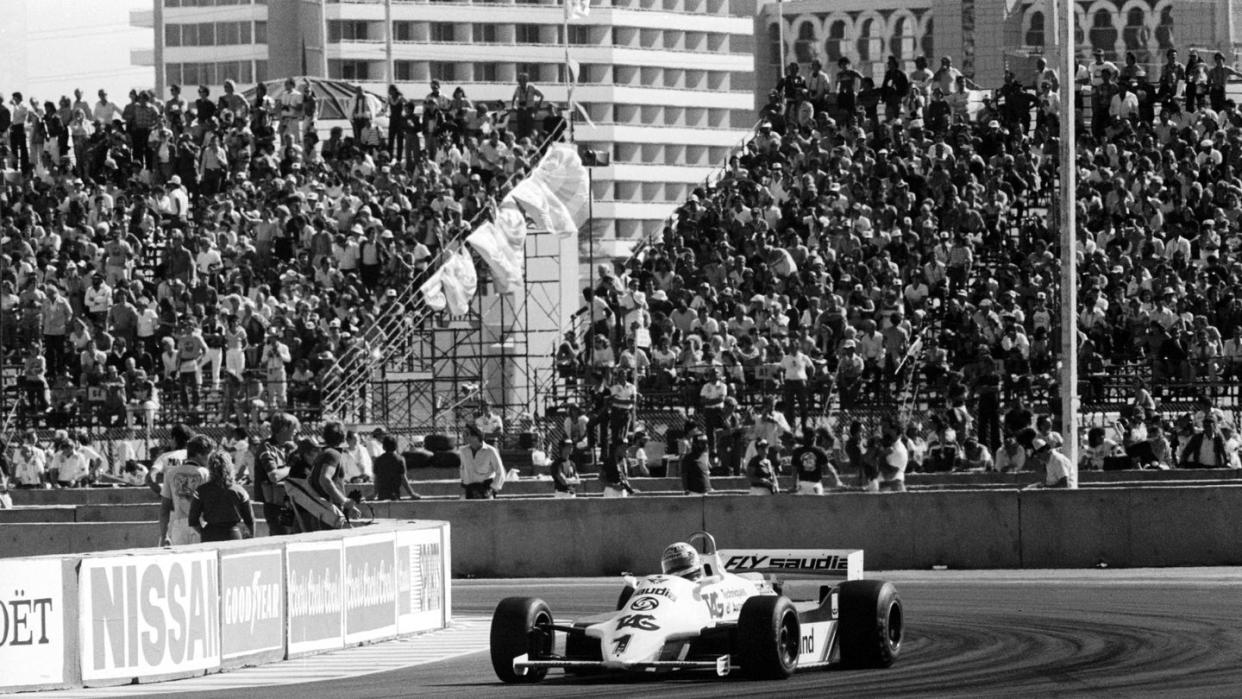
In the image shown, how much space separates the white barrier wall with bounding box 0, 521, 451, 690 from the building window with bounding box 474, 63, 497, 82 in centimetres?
10531

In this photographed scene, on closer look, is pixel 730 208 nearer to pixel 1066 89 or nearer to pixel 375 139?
pixel 375 139

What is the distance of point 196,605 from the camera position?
17.1 metres

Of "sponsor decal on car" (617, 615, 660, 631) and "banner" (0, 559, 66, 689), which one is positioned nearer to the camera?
"sponsor decal on car" (617, 615, 660, 631)

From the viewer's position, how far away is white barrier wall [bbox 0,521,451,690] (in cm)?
1617

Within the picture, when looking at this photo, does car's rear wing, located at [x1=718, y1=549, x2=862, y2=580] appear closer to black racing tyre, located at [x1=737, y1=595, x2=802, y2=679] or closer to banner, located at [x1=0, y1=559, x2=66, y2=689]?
black racing tyre, located at [x1=737, y1=595, x2=802, y2=679]

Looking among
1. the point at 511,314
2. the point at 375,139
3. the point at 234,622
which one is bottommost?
the point at 234,622

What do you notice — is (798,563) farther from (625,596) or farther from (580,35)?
(580,35)

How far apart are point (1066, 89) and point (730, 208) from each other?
13589 mm

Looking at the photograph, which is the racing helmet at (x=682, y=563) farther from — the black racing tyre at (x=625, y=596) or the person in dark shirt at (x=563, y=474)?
the person in dark shirt at (x=563, y=474)

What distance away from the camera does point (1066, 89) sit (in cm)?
2825

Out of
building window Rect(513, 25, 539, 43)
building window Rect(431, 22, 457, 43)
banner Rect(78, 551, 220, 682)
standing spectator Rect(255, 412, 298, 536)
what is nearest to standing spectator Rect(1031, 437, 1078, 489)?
standing spectator Rect(255, 412, 298, 536)

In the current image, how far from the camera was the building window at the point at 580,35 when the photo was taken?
128 metres

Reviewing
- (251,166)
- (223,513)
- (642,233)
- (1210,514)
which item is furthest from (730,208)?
(642,233)

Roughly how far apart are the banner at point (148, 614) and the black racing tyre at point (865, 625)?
4.37m
